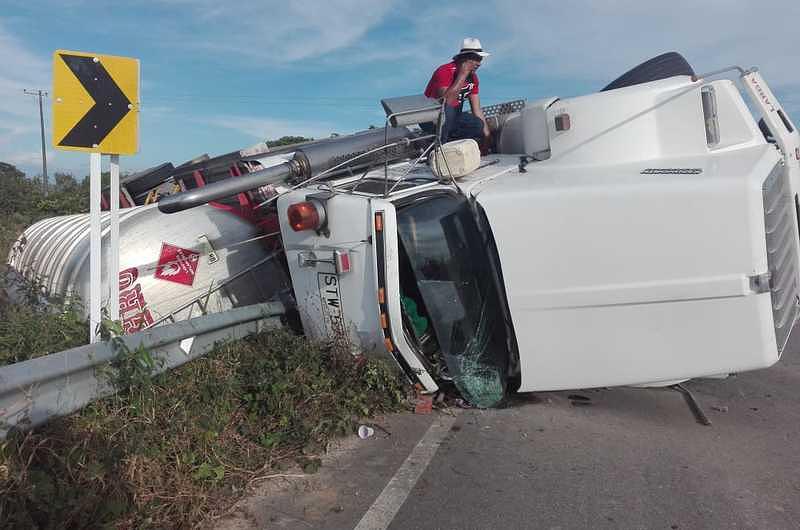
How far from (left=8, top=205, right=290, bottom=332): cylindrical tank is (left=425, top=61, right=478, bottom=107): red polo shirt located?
2.44 meters

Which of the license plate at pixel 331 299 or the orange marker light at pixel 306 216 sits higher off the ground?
the orange marker light at pixel 306 216

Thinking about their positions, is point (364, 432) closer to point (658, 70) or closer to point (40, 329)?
point (40, 329)

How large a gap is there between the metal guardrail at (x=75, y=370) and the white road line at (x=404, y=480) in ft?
4.92

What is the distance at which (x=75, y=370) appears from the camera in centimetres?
317

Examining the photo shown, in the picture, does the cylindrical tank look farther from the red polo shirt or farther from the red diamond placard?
the red polo shirt

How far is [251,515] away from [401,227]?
1.95 meters

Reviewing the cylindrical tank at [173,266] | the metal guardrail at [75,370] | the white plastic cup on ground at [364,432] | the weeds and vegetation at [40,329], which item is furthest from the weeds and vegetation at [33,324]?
the white plastic cup on ground at [364,432]

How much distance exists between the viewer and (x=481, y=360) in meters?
4.36

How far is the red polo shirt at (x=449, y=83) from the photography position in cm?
643

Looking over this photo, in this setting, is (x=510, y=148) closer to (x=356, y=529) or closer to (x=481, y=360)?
(x=481, y=360)

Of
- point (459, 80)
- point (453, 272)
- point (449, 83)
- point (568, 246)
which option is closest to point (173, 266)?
point (453, 272)

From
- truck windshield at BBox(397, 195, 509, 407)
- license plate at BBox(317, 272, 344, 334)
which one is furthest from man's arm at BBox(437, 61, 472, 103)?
license plate at BBox(317, 272, 344, 334)

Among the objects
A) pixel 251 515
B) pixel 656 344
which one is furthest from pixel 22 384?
pixel 656 344

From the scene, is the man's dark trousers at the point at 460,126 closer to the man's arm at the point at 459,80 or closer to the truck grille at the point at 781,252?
the man's arm at the point at 459,80
